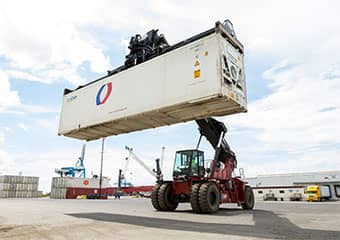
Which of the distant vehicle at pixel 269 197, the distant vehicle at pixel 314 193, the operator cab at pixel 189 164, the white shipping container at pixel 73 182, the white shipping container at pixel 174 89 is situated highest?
the white shipping container at pixel 174 89

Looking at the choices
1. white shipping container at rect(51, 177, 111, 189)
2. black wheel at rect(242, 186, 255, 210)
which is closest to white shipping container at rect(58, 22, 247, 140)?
black wheel at rect(242, 186, 255, 210)

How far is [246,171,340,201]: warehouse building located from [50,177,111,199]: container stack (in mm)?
27260

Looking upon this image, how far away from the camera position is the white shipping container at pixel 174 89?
7.41m

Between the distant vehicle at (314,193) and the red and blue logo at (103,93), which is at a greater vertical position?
the red and blue logo at (103,93)

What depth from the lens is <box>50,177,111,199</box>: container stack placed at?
155 feet

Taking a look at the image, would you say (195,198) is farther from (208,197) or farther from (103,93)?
(103,93)

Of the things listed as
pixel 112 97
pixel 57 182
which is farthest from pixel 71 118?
Result: pixel 57 182

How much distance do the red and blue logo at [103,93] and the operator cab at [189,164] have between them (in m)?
5.17

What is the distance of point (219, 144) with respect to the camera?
45.2 feet

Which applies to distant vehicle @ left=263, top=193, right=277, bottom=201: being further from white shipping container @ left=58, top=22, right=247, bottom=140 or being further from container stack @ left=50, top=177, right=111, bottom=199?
white shipping container @ left=58, top=22, right=247, bottom=140

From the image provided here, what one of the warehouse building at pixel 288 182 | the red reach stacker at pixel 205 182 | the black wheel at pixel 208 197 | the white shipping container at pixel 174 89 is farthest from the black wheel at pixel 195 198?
the warehouse building at pixel 288 182

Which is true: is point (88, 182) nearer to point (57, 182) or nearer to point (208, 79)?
point (57, 182)

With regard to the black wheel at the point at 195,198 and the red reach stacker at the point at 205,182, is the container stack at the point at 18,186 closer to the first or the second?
the red reach stacker at the point at 205,182

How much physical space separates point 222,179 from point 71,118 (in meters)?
7.86
